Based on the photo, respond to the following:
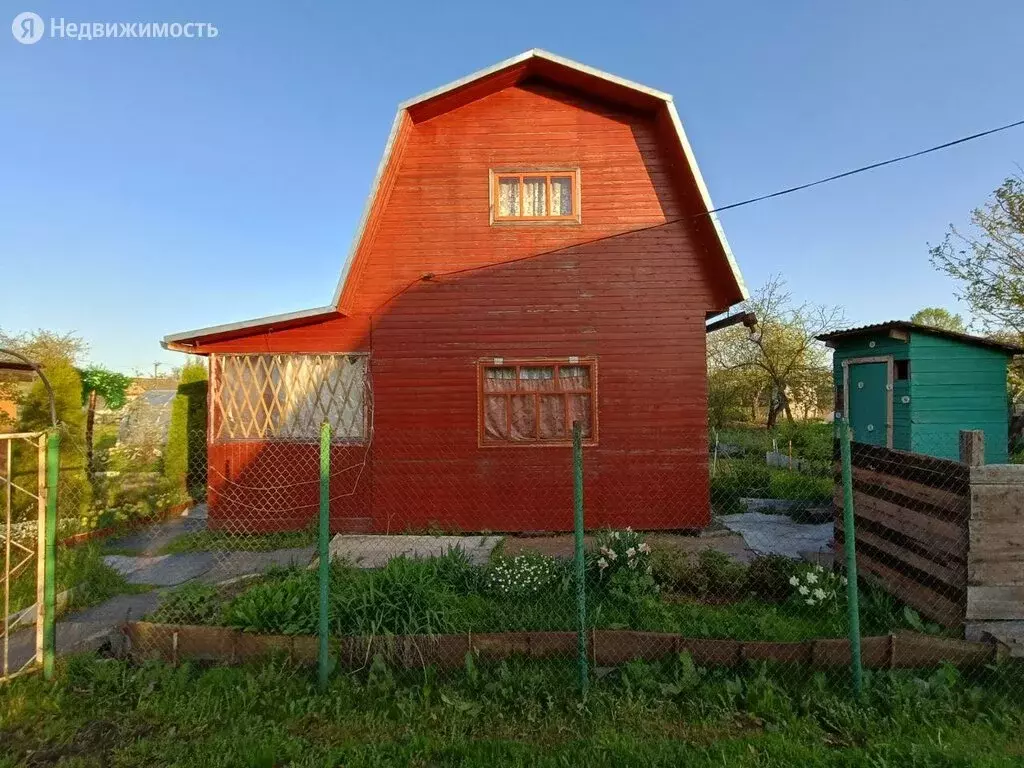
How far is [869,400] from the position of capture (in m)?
10.2

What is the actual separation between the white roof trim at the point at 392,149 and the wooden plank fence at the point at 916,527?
3.81 meters

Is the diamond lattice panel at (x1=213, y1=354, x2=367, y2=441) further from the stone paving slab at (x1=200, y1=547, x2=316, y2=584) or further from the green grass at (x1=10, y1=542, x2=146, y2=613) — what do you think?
the green grass at (x1=10, y1=542, x2=146, y2=613)

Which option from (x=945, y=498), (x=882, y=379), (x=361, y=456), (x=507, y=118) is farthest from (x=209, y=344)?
(x=882, y=379)

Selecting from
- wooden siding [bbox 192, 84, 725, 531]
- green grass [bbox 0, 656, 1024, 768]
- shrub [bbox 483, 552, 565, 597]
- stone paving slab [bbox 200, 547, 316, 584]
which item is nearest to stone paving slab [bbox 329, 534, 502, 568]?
stone paving slab [bbox 200, 547, 316, 584]

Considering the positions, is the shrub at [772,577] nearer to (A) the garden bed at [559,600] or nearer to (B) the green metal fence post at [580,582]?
(A) the garden bed at [559,600]

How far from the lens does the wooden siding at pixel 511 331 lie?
324 inches

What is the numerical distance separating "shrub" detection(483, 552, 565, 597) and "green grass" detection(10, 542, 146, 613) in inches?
164

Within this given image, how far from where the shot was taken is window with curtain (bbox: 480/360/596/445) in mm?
8289

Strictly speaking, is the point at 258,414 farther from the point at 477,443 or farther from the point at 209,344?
the point at 477,443

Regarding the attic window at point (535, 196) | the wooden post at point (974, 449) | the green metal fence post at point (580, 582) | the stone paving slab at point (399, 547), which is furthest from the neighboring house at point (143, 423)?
the wooden post at point (974, 449)

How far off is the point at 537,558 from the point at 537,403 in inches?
128

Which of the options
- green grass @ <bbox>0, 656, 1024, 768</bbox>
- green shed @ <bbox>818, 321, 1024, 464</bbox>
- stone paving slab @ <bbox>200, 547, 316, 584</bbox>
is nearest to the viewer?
green grass @ <bbox>0, 656, 1024, 768</bbox>

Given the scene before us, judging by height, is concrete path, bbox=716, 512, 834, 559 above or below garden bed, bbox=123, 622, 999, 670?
below

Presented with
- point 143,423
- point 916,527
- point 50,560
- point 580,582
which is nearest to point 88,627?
point 50,560
